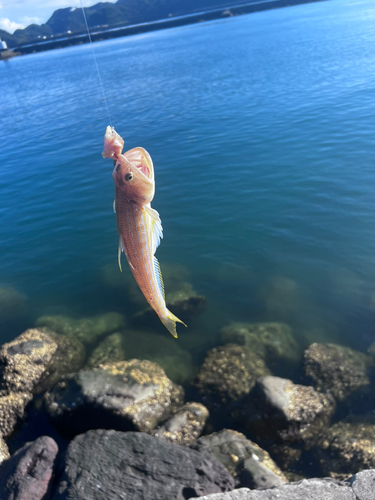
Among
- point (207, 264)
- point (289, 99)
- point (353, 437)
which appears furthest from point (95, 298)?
point (289, 99)

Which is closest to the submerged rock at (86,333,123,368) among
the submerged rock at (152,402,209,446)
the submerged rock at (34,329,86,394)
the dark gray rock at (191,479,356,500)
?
the submerged rock at (34,329,86,394)

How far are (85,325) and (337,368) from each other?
6.24 meters

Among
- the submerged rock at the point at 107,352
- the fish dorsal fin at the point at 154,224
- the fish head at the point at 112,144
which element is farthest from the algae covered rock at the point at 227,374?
the fish head at the point at 112,144

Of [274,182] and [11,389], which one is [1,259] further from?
[274,182]

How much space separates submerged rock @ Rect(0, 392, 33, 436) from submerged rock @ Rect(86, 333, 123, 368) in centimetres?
157

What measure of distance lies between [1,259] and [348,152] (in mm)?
13932

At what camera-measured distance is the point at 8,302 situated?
11.0 m

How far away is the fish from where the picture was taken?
4316mm

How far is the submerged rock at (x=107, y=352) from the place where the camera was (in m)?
8.63

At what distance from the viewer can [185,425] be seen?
21.9 feet

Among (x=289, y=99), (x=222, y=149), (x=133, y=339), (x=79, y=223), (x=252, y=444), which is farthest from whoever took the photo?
(x=289, y=99)

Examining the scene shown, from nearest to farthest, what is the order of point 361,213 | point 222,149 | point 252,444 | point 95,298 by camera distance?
1. point 252,444
2. point 95,298
3. point 361,213
4. point 222,149

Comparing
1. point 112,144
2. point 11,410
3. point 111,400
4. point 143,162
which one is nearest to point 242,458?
point 111,400

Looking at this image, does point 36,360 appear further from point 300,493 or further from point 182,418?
point 300,493
